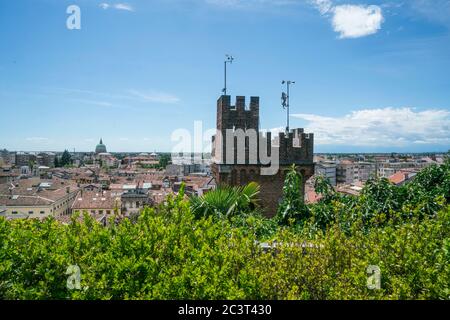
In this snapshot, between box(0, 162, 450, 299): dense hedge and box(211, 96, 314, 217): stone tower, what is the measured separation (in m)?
6.50

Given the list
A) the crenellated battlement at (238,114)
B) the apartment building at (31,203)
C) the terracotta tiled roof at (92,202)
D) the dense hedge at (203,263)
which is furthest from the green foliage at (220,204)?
the terracotta tiled roof at (92,202)

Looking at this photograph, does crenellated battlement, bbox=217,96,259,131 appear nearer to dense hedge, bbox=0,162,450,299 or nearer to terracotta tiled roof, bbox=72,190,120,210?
dense hedge, bbox=0,162,450,299

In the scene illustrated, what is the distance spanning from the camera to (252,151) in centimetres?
1219

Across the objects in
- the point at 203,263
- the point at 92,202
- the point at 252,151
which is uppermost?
the point at 252,151

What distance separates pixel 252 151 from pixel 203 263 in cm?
797

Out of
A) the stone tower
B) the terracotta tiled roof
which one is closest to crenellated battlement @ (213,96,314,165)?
the stone tower

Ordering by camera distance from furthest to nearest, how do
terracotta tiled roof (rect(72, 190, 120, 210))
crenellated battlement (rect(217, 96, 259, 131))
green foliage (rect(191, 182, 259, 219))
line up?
terracotta tiled roof (rect(72, 190, 120, 210)) < crenellated battlement (rect(217, 96, 259, 131)) < green foliage (rect(191, 182, 259, 219))

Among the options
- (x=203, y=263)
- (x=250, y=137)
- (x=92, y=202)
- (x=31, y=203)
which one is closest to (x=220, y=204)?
(x=250, y=137)

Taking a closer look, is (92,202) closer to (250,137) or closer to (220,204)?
(250,137)

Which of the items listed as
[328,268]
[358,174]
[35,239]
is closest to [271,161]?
[328,268]

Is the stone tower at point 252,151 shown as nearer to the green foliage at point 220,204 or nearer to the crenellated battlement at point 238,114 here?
the crenellated battlement at point 238,114

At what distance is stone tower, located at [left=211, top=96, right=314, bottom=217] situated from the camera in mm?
11953
